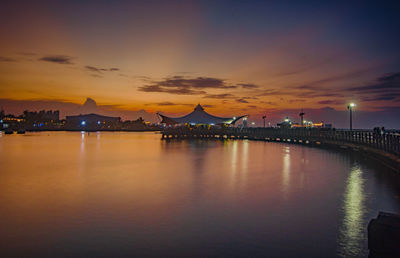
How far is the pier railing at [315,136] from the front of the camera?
23794mm

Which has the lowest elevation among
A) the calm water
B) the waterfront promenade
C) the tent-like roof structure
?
the calm water

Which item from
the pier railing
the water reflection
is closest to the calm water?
the water reflection

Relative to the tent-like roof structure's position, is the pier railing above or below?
below

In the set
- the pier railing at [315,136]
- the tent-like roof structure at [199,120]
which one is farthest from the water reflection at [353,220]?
the tent-like roof structure at [199,120]

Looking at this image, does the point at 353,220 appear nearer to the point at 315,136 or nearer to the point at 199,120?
the point at 315,136

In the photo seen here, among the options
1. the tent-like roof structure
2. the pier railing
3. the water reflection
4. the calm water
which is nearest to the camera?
the water reflection

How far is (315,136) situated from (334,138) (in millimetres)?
7979

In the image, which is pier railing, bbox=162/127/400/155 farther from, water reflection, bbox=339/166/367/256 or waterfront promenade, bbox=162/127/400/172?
water reflection, bbox=339/166/367/256

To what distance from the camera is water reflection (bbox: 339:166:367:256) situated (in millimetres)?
8281

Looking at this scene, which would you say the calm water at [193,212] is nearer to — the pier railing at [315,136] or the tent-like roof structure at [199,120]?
the pier railing at [315,136]

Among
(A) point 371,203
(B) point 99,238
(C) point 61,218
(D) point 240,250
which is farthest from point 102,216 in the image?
(A) point 371,203

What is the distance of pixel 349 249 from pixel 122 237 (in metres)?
6.14

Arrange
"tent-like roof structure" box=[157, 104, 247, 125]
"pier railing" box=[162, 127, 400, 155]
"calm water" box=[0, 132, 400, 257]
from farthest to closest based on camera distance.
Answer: "tent-like roof structure" box=[157, 104, 247, 125]
"pier railing" box=[162, 127, 400, 155]
"calm water" box=[0, 132, 400, 257]

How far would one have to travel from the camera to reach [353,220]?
1065 centimetres
